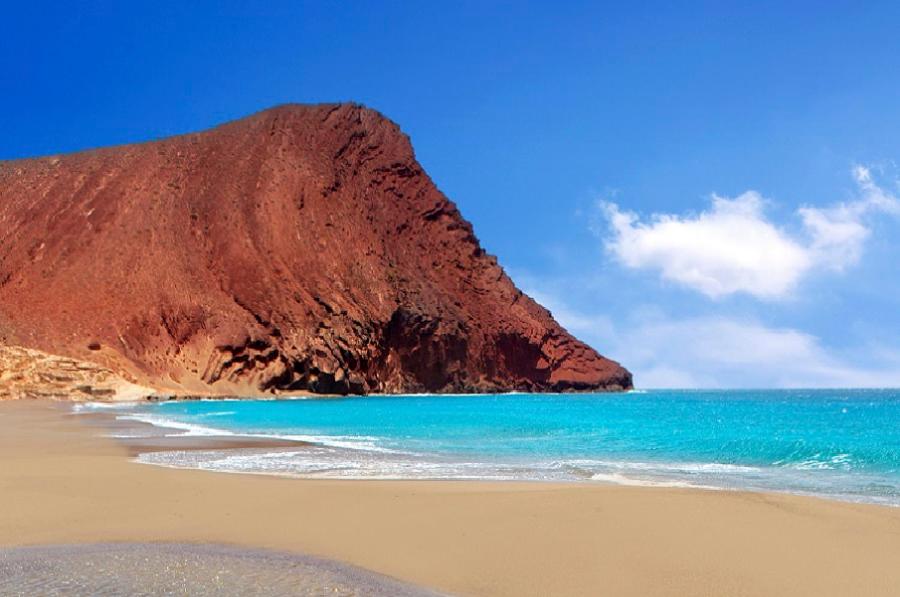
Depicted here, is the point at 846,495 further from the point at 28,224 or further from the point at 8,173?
the point at 8,173

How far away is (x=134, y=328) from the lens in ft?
261

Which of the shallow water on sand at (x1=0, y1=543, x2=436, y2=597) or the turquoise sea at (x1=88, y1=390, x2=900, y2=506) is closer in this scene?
the shallow water on sand at (x1=0, y1=543, x2=436, y2=597)

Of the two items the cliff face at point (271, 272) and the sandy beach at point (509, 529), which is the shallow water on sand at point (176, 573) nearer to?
the sandy beach at point (509, 529)

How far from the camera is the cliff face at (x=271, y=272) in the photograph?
262 ft

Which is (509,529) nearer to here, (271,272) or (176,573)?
(176,573)

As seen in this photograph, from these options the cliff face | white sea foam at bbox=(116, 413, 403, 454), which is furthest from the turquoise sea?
the cliff face

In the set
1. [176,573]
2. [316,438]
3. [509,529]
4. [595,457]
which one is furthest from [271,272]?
[176,573]

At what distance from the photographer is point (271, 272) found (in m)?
90.6

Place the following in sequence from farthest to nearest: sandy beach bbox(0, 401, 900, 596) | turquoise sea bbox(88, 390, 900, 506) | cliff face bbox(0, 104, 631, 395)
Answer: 1. cliff face bbox(0, 104, 631, 395)
2. turquoise sea bbox(88, 390, 900, 506)
3. sandy beach bbox(0, 401, 900, 596)

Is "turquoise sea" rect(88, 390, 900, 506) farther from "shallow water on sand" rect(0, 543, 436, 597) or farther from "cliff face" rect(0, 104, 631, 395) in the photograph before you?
"cliff face" rect(0, 104, 631, 395)

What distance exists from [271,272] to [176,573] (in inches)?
3412

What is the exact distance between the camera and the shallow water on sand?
5445mm

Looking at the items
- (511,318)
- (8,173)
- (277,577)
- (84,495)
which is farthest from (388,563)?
(8,173)

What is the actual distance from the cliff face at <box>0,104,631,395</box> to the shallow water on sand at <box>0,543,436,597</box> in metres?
67.6
